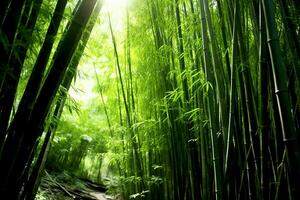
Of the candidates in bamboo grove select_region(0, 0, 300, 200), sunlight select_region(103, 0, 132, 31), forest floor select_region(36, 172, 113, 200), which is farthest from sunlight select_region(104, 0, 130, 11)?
forest floor select_region(36, 172, 113, 200)

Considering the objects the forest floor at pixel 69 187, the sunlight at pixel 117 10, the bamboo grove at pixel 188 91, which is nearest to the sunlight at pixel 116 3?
the sunlight at pixel 117 10

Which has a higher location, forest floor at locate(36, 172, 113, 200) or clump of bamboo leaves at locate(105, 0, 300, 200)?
clump of bamboo leaves at locate(105, 0, 300, 200)

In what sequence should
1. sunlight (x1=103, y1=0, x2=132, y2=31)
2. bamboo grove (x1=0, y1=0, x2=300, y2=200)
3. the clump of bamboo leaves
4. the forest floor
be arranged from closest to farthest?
bamboo grove (x1=0, y1=0, x2=300, y2=200), the clump of bamboo leaves, sunlight (x1=103, y1=0, x2=132, y2=31), the forest floor

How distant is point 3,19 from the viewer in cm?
122

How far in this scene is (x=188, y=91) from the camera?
308cm

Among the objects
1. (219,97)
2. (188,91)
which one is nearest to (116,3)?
(188,91)

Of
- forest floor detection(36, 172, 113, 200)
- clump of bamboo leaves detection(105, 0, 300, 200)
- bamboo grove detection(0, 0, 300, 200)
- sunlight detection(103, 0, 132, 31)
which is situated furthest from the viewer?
→ forest floor detection(36, 172, 113, 200)

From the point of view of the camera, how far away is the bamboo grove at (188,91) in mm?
1395

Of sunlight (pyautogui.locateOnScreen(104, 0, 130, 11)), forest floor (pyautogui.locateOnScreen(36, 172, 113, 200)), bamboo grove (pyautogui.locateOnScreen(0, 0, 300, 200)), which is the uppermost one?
sunlight (pyautogui.locateOnScreen(104, 0, 130, 11))

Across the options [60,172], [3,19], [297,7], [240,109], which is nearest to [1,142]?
[3,19]

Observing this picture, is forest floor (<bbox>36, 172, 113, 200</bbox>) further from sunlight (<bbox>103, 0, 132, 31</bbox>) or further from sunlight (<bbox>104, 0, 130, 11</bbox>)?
sunlight (<bbox>104, 0, 130, 11</bbox>)

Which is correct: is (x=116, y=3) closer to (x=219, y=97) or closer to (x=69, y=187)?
(x=219, y=97)

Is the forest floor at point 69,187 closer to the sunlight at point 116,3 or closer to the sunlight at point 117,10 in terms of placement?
the sunlight at point 117,10

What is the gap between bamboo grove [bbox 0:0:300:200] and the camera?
1.39m
